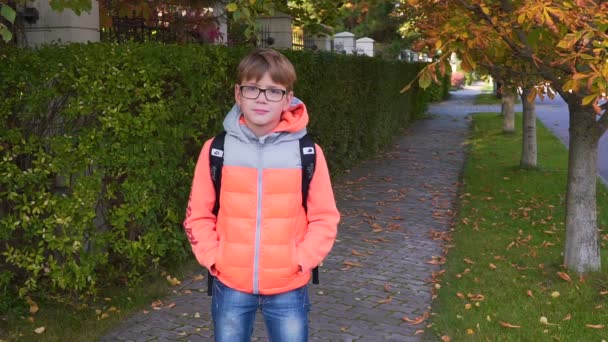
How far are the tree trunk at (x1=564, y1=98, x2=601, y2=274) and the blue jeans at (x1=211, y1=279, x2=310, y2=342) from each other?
4.02 m

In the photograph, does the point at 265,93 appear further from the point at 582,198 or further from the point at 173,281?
the point at 582,198

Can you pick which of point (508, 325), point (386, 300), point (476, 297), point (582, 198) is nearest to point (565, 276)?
point (582, 198)

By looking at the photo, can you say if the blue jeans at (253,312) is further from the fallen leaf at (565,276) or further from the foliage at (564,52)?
the fallen leaf at (565,276)

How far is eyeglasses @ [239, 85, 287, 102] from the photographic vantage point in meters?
2.89

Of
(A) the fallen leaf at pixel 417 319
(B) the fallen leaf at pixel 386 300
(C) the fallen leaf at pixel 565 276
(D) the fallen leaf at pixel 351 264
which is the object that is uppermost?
(C) the fallen leaf at pixel 565 276

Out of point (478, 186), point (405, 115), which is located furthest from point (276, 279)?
point (405, 115)

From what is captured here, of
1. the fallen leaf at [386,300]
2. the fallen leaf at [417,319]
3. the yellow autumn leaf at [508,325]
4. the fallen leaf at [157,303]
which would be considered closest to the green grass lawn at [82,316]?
the fallen leaf at [157,303]

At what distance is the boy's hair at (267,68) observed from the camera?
9.50 ft

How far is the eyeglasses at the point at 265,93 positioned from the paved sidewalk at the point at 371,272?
2.37 metres

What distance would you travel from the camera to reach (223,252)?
9.63 feet

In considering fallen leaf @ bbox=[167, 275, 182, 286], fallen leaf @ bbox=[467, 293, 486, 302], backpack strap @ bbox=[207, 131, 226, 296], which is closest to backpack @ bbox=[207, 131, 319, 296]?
backpack strap @ bbox=[207, 131, 226, 296]

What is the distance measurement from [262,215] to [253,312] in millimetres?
416

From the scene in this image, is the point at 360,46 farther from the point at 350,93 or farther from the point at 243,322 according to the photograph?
the point at 243,322

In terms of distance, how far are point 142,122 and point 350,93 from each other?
7.80 m
